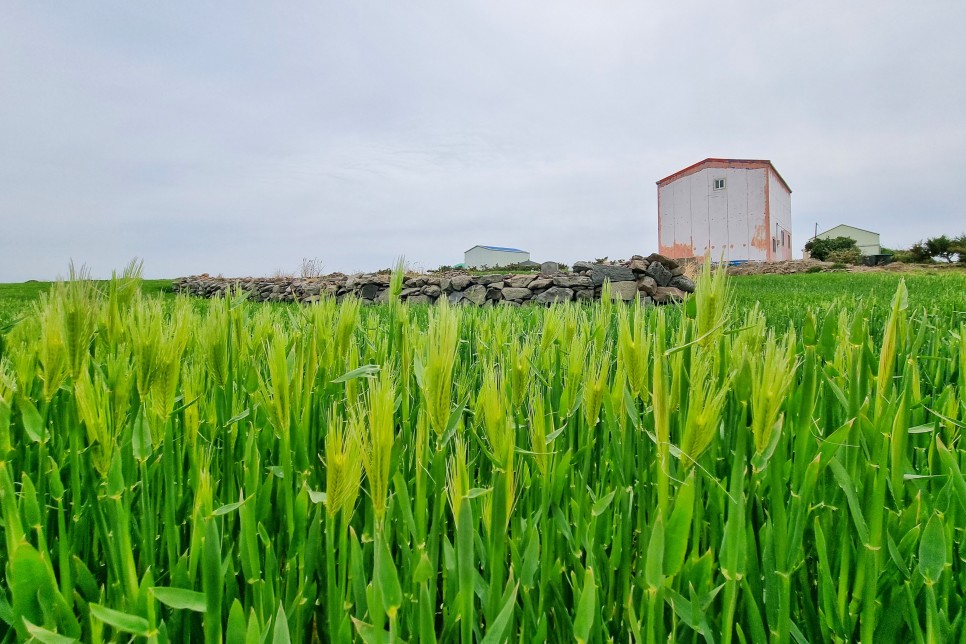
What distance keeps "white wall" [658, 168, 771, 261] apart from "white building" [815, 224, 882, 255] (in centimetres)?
2397

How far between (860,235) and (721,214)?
3085cm

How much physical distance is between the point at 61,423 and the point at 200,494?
0.60m

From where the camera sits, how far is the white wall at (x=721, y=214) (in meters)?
35.9

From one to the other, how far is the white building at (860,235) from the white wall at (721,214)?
24.0 m

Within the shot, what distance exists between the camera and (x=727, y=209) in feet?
120

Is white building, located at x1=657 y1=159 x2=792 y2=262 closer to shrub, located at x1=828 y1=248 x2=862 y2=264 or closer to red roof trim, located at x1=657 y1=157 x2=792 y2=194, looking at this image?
red roof trim, located at x1=657 y1=157 x2=792 y2=194

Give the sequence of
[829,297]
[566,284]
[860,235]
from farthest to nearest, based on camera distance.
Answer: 1. [860,235]
2. [566,284]
3. [829,297]

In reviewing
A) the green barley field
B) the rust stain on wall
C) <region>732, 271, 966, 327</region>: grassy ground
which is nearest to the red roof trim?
the rust stain on wall

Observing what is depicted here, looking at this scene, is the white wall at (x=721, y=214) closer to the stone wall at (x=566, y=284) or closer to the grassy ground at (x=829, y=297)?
the grassy ground at (x=829, y=297)

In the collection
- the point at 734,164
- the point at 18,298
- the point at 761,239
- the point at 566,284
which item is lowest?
the point at 566,284

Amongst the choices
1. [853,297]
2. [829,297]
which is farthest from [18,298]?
[829,297]

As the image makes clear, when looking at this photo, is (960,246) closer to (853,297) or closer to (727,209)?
(727,209)

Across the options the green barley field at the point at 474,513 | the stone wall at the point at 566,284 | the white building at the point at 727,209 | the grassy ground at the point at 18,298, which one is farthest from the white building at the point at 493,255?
the green barley field at the point at 474,513

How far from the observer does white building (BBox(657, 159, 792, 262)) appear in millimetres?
35938
